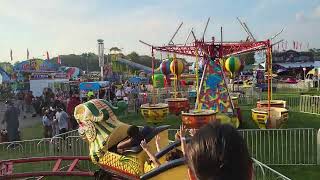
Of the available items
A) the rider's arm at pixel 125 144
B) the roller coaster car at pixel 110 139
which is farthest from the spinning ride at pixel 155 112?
the rider's arm at pixel 125 144

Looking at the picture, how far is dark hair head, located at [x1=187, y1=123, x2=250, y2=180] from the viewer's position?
129 cm

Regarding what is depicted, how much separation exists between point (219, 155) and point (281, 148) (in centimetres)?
709

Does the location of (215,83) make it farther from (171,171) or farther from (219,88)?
(171,171)

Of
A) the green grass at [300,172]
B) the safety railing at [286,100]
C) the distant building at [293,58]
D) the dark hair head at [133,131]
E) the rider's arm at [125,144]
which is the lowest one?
the green grass at [300,172]

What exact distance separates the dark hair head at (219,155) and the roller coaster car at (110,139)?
3.90m

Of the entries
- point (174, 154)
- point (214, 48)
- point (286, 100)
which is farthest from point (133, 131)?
point (286, 100)

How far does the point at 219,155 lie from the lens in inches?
50.8

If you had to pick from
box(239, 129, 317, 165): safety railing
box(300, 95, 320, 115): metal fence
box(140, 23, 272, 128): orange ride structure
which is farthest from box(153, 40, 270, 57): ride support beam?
box(300, 95, 320, 115): metal fence

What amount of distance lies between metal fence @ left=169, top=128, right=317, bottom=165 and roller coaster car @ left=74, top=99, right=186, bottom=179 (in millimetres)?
2622

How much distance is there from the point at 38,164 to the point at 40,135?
4.36 metres

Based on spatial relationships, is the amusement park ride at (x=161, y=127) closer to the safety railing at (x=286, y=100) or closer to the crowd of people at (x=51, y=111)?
the crowd of people at (x=51, y=111)

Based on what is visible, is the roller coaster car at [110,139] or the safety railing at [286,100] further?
the safety railing at [286,100]

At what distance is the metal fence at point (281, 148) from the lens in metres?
7.68

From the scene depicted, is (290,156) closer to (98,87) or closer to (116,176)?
(116,176)
